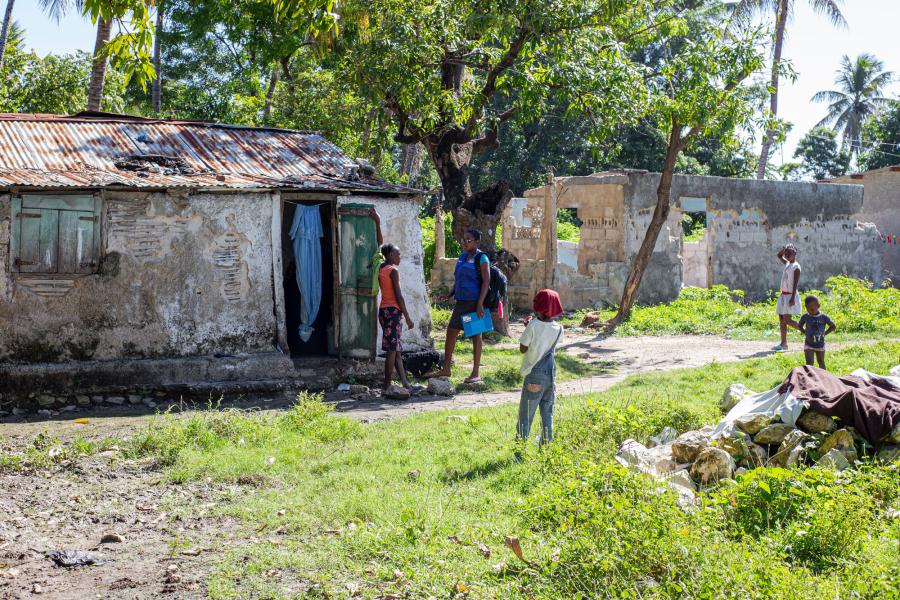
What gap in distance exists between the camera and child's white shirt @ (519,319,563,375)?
6227 mm

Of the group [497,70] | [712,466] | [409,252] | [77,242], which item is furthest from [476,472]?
[497,70]

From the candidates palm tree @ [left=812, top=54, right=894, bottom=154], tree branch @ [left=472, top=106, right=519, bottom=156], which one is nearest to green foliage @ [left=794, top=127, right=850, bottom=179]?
palm tree @ [left=812, top=54, right=894, bottom=154]

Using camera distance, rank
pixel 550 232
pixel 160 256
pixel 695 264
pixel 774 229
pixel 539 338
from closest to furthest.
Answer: pixel 539 338, pixel 160 256, pixel 550 232, pixel 774 229, pixel 695 264

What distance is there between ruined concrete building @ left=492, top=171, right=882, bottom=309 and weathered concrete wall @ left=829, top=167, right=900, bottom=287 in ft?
5.70

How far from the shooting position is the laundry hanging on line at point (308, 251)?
11.1m

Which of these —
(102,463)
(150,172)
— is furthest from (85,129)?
(102,463)

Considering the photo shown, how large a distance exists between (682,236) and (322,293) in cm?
1027

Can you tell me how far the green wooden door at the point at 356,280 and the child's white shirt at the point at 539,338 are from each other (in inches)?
176

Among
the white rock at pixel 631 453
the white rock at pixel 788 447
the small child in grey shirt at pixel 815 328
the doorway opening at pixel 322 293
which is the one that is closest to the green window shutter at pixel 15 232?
the doorway opening at pixel 322 293

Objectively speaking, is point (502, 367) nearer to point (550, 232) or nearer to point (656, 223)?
point (656, 223)

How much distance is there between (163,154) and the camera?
414 inches

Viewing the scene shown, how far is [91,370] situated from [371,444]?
151 inches

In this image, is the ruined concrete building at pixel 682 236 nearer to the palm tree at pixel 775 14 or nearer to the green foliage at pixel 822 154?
the palm tree at pixel 775 14

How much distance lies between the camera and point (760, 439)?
238 inches
